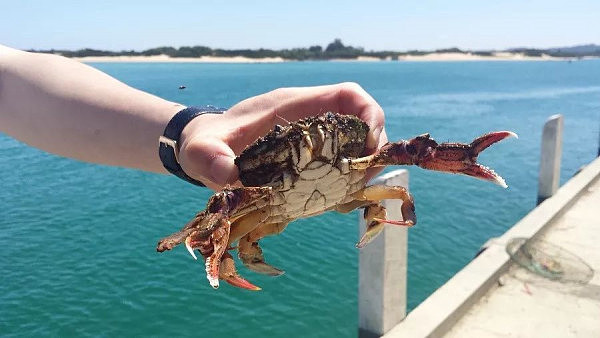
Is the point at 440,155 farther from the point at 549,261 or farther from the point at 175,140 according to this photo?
the point at 549,261

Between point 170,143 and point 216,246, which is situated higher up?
point 170,143

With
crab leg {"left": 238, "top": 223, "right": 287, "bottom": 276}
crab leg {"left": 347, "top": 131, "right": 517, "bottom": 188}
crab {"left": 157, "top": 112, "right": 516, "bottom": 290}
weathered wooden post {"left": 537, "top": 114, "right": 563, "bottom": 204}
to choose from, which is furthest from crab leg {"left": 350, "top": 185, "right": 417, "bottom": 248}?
weathered wooden post {"left": 537, "top": 114, "right": 563, "bottom": 204}

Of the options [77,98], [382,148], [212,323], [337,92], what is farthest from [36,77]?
[212,323]

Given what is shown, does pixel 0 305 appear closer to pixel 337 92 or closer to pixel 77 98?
pixel 77 98

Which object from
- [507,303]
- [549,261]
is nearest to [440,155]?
[507,303]

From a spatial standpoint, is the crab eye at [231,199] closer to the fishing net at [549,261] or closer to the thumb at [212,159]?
the thumb at [212,159]

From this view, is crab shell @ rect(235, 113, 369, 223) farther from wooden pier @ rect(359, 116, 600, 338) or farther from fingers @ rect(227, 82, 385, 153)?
wooden pier @ rect(359, 116, 600, 338)
